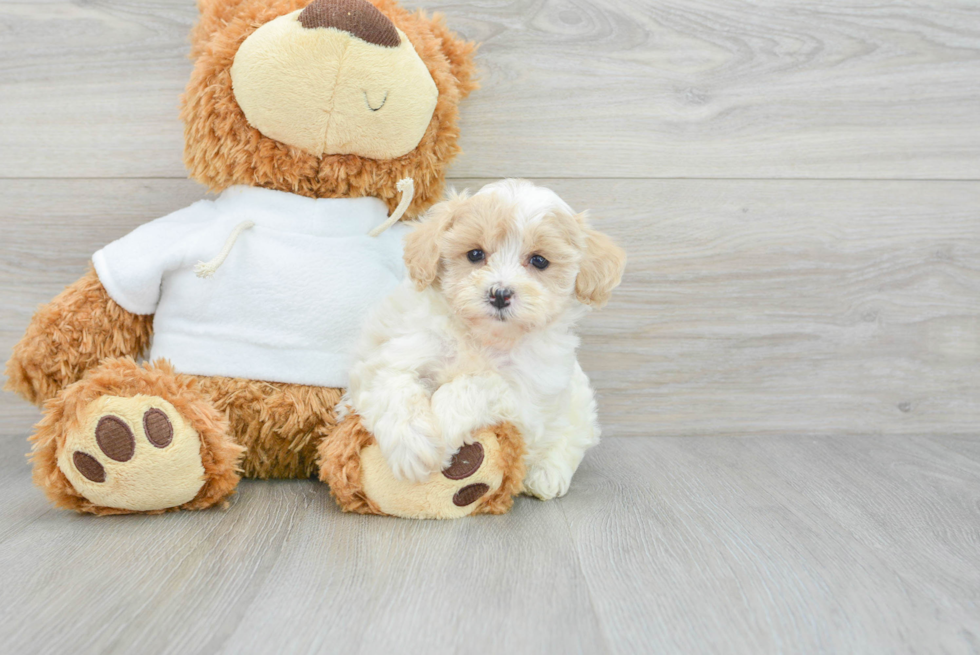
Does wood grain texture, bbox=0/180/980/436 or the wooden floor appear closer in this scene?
the wooden floor

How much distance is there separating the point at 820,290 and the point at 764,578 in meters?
0.85

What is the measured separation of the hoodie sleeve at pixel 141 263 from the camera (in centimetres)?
117

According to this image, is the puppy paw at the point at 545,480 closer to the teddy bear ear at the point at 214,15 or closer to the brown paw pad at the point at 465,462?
the brown paw pad at the point at 465,462

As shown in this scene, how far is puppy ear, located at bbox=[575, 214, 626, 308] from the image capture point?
3.52 ft

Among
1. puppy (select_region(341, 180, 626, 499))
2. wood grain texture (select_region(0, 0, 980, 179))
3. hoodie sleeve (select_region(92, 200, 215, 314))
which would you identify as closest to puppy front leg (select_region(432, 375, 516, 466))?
puppy (select_region(341, 180, 626, 499))

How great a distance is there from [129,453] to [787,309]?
4.14 ft

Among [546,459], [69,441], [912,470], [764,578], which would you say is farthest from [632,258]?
[69,441]

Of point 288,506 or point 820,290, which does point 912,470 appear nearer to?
point 820,290

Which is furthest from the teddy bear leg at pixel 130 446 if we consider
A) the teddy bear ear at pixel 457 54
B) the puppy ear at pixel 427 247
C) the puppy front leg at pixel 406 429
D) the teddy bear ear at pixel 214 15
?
the teddy bear ear at pixel 457 54

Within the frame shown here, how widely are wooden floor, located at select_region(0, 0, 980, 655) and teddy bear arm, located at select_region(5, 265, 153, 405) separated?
0.60ft

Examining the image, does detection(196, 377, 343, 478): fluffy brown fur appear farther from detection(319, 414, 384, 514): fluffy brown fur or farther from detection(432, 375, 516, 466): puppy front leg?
detection(432, 375, 516, 466): puppy front leg

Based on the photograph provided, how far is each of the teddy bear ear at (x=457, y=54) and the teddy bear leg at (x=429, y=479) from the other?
0.61 metres

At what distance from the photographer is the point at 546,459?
119 centimetres

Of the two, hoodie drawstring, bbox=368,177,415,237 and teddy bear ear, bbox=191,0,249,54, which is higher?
teddy bear ear, bbox=191,0,249,54
